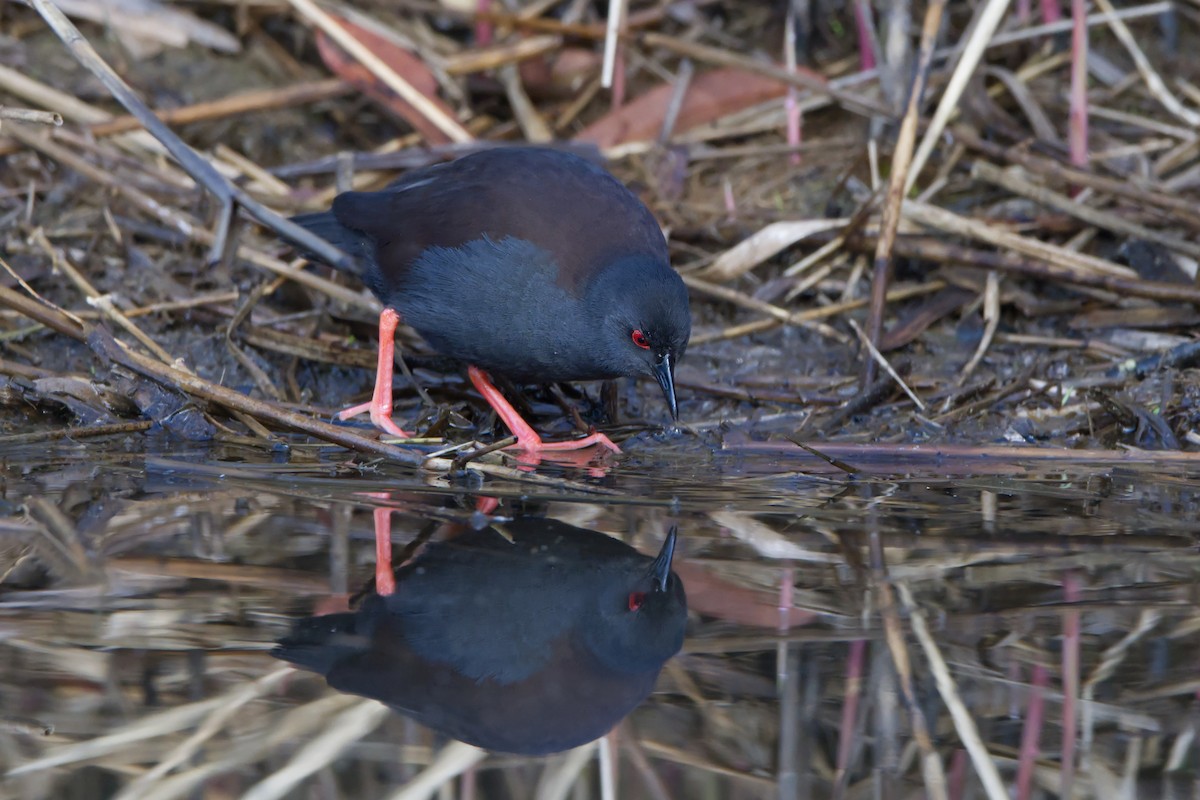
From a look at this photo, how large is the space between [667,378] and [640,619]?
5.31ft

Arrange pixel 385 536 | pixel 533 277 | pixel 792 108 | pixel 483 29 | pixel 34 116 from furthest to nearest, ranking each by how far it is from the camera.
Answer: pixel 483 29 → pixel 792 108 → pixel 533 277 → pixel 34 116 → pixel 385 536

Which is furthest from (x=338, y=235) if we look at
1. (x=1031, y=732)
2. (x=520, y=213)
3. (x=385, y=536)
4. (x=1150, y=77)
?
(x=1150, y=77)

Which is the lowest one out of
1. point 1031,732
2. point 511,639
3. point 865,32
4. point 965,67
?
point 1031,732

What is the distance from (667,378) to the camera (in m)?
4.06

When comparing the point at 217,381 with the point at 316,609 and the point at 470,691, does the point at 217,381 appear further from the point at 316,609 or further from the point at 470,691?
the point at 470,691

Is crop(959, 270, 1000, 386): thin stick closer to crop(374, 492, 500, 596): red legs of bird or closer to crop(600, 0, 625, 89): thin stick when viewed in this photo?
crop(600, 0, 625, 89): thin stick

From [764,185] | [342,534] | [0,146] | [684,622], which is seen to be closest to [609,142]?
[764,185]

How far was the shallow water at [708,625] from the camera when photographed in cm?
196

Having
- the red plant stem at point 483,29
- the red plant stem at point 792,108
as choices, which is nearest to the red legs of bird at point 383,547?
the red plant stem at point 792,108

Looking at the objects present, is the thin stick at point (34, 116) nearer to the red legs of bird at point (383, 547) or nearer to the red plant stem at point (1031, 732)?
the red legs of bird at point (383, 547)

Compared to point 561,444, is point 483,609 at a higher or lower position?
lower

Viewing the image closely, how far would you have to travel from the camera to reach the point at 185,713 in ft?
6.81

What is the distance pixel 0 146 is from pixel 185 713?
14.4 ft

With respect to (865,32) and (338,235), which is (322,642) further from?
(865,32)
